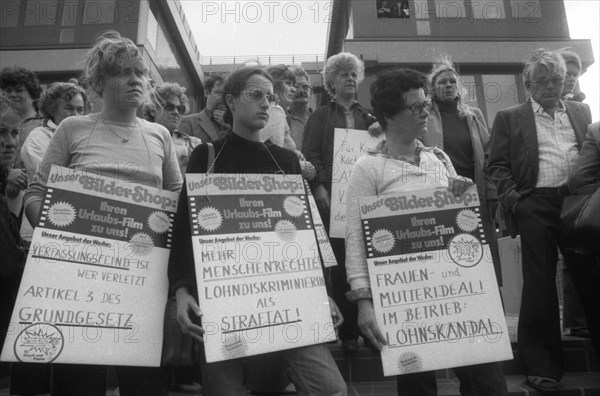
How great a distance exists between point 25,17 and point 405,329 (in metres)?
11.8

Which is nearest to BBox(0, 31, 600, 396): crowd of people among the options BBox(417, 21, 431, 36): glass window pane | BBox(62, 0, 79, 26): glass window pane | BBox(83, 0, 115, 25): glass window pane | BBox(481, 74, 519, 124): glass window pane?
BBox(481, 74, 519, 124): glass window pane

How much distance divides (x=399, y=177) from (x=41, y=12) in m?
11.4

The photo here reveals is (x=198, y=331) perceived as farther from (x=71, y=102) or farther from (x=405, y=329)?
(x=71, y=102)

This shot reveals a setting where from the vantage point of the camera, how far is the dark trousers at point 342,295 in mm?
3217

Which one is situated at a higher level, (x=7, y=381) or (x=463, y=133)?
(x=463, y=133)

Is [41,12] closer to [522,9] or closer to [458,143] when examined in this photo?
[522,9]

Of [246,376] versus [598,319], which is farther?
[598,319]

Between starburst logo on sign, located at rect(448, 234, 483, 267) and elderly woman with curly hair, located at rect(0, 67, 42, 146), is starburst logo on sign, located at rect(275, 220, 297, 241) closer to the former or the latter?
starburst logo on sign, located at rect(448, 234, 483, 267)

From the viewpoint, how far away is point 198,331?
66.2 inches

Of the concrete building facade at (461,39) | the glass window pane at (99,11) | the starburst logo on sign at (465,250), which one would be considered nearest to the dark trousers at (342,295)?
the starburst logo on sign at (465,250)

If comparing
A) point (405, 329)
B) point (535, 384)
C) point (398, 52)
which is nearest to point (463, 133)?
point (535, 384)

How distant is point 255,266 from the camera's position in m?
1.82

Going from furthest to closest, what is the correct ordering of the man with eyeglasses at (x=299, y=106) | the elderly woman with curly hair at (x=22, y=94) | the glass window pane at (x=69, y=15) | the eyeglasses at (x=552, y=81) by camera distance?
the glass window pane at (x=69, y=15)
the man with eyeglasses at (x=299, y=106)
the elderly woman with curly hair at (x=22, y=94)
the eyeglasses at (x=552, y=81)

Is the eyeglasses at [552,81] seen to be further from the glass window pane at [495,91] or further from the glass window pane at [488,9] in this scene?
the glass window pane at [488,9]
